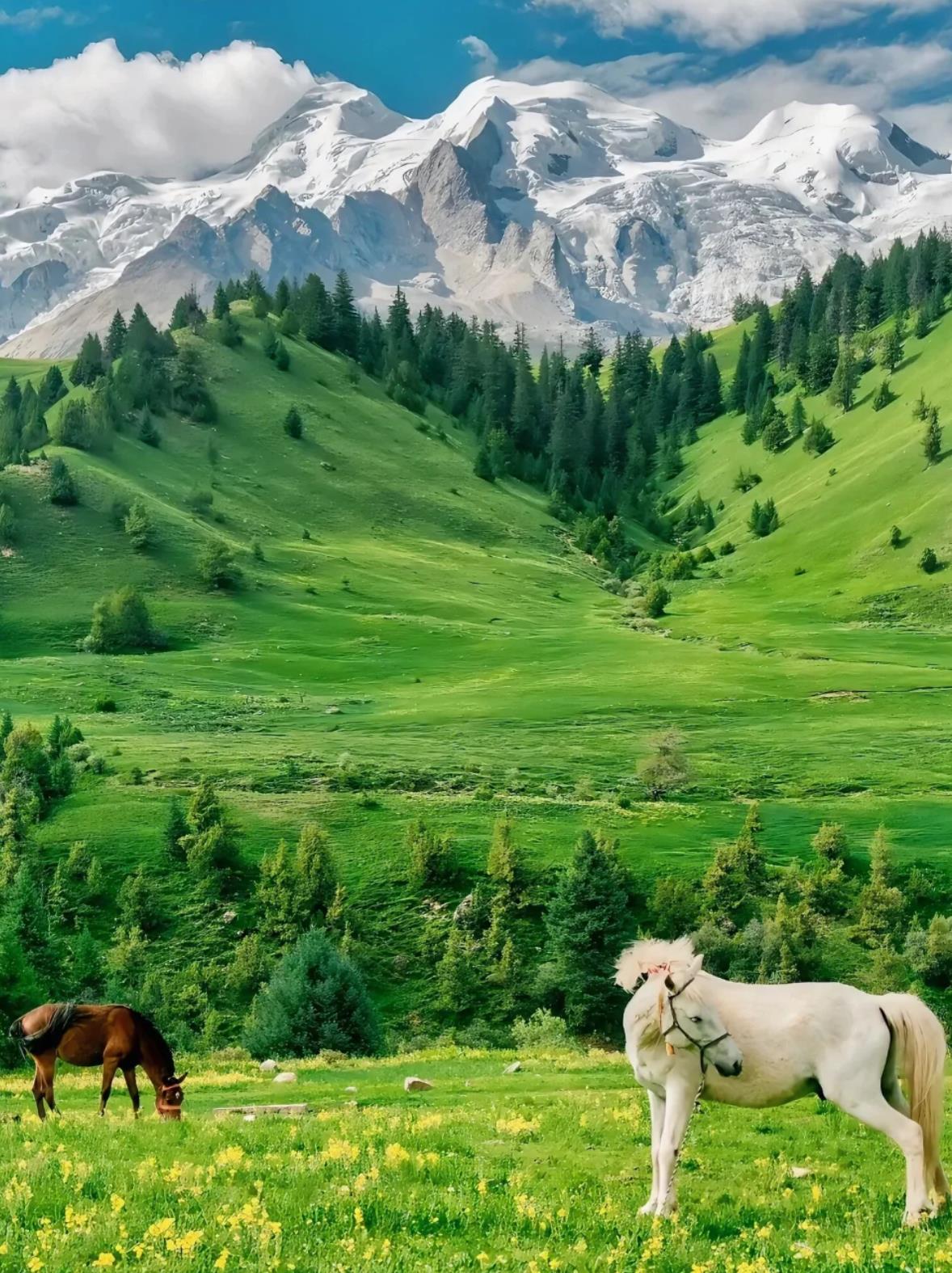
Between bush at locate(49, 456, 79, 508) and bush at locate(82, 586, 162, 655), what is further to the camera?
bush at locate(49, 456, 79, 508)

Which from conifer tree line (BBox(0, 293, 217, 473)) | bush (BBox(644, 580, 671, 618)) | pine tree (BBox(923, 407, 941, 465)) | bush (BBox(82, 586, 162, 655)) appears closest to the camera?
bush (BBox(82, 586, 162, 655))

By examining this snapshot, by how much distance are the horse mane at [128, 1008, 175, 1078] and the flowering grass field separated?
93cm

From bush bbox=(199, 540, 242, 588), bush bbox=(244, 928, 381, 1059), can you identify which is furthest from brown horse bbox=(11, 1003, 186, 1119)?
bush bbox=(199, 540, 242, 588)

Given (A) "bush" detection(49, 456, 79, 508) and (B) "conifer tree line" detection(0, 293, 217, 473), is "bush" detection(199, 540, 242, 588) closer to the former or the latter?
(A) "bush" detection(49, 456, 79, 508)

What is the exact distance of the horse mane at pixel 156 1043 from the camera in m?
18.2

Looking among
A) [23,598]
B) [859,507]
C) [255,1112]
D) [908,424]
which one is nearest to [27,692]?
[23,598]

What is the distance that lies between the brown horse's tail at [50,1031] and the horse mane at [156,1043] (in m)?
0.99

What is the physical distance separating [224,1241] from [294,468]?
188m

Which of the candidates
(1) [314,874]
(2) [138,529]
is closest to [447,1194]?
(1) [314,874]

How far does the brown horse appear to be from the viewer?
17.6m

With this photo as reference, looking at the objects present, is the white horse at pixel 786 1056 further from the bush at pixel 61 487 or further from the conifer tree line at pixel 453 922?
the bush at pixel 61 487

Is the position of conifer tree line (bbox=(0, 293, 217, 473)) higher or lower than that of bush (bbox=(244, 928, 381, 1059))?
higher

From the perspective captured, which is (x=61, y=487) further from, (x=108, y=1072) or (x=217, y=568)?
(x=108, y=1072)

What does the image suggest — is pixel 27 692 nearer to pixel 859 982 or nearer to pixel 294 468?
pixel 859 982
